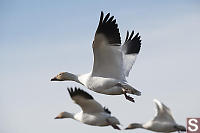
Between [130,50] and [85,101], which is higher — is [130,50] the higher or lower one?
the higher one

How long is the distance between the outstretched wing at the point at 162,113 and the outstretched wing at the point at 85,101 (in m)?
1.39

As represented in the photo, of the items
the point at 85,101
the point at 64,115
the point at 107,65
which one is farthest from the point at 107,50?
the point at 64,115

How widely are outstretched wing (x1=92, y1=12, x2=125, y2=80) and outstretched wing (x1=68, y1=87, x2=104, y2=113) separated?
1.68 ft

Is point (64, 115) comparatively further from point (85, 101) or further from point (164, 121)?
point (164, 121)

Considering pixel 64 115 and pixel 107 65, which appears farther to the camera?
pixel 64 115

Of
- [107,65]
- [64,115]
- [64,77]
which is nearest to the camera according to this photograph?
[107,65]

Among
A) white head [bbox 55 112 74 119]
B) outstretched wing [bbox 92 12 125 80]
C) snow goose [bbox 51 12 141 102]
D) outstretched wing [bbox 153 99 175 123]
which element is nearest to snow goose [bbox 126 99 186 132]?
outstretched wing [bbox 153 99 175 123]

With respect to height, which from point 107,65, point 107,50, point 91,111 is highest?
point 107,50

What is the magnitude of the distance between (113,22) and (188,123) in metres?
2.69

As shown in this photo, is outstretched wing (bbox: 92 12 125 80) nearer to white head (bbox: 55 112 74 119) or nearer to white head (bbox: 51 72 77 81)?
white head (bbox: 51 72 77 81)

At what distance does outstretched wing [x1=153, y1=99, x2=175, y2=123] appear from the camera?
1392 centimetres

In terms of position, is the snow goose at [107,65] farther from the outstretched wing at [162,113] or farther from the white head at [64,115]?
the white head at [64,115]

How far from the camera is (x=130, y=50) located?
56.2 ft

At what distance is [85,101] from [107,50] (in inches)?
54.0
